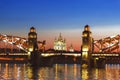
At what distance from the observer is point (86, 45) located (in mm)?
145125

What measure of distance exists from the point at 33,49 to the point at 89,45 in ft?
64.8

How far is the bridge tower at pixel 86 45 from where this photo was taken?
141625 millimetres

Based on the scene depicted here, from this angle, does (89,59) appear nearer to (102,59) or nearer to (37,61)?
(102,59)

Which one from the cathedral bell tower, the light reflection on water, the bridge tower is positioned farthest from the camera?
the cathedral bell tower

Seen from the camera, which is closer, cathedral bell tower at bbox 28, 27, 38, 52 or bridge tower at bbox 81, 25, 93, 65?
bridge tower at bbox 81, 25, 93, 65

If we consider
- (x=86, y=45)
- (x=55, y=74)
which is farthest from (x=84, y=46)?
(x=55, y=74)

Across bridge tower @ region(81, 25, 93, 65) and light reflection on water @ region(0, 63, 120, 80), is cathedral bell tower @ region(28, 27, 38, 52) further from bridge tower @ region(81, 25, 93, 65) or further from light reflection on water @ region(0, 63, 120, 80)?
light reflection on water @ region(0, 63, 120, 80)

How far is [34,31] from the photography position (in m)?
161

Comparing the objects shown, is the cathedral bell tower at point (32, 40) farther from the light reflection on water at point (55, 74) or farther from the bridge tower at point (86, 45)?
the light reflection on water at point (55, 74)

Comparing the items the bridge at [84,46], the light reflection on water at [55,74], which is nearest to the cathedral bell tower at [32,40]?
the bridge at [84,46]

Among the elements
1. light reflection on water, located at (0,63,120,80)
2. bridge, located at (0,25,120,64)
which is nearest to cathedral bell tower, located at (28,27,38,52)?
bridge, located at (0,25,120,64)

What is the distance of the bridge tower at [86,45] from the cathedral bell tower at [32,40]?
17.9 m

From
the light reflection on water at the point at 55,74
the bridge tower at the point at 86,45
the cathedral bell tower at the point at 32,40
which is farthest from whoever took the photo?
the cathedral bell tower at the point at 32,40

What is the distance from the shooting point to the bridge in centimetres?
14350
